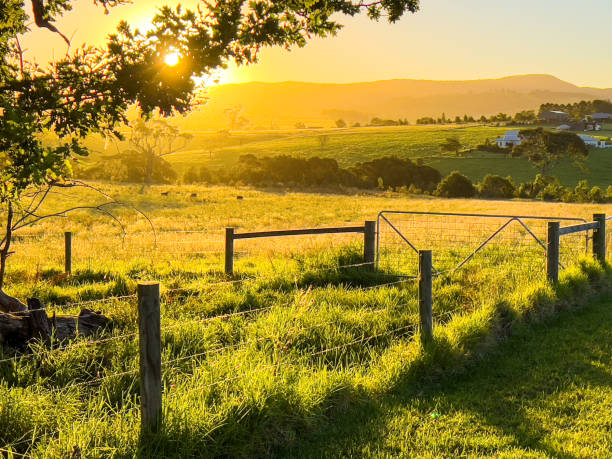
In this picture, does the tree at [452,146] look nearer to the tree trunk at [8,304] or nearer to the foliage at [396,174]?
the foliage at [396,174]

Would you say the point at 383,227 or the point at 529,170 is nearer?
the point at 383,227

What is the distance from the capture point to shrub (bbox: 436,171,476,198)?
69375 millimetres

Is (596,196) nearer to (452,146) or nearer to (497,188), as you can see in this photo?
(497,188)

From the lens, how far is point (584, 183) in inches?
2598

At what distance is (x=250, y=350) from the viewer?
625 cm

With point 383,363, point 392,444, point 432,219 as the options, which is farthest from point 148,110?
point 432,219

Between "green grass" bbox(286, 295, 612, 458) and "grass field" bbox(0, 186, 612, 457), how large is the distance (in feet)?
0.52

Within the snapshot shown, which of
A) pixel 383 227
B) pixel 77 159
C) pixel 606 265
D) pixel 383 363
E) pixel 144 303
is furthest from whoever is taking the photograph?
pixel 383 227

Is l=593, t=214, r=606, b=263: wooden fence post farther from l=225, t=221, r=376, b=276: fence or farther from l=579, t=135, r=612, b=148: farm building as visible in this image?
l=579, t=135, r=612, b=148: farm building

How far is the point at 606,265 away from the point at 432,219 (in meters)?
22.3

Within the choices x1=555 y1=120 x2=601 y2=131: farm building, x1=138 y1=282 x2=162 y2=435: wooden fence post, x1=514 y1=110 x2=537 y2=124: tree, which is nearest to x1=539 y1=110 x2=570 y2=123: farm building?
x1=514 y1=110 x2=537 y2=124: tree

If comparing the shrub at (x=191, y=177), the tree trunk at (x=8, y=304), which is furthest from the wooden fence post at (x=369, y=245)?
the shrub at (x=191, y=177)

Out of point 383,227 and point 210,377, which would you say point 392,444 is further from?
point 383,227

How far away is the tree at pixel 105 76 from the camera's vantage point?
535 centimetres
